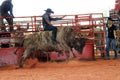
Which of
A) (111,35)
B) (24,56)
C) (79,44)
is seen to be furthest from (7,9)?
(111,35)

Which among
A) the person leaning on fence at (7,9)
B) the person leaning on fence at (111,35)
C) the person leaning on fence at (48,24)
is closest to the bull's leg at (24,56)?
the person leaning on fence at (48,24)

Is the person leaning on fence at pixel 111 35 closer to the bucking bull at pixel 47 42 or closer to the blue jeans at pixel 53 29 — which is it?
the bucking bull at pixel 47 42

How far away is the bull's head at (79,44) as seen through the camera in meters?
15.0

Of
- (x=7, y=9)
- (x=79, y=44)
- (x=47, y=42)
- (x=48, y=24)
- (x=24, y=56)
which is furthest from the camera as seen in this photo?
(x=7, y=9)

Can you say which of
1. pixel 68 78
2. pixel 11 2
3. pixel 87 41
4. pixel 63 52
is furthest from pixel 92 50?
pixel 68 78

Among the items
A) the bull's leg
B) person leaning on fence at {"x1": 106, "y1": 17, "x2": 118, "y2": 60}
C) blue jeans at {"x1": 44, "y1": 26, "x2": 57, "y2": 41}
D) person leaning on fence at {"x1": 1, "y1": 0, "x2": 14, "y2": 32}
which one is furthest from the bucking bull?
person leaning on fence at {"x1": 106, "y1": 17, "x2": 118, "y2": 60}

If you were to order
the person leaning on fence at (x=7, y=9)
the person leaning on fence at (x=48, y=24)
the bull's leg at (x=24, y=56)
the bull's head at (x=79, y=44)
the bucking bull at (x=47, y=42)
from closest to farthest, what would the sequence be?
the person leaning on fence at (x=48, y=24) < the bucking bull at (x=47, y=42) < the bull's leg at (x=24, y=56) < the bull's head at (x=79, y=44) < the person leaning on fence at (x=7, y=9)

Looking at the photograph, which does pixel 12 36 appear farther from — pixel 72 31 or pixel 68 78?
pixel 68 78

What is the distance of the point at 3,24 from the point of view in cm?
1596

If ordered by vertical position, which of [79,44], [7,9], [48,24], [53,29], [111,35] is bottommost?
[79,44]

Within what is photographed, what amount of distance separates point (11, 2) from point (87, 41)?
397 cm

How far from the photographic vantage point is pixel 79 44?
1511 cm

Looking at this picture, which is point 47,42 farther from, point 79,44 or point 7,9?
point 7,9

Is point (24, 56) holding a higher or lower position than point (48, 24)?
lower
